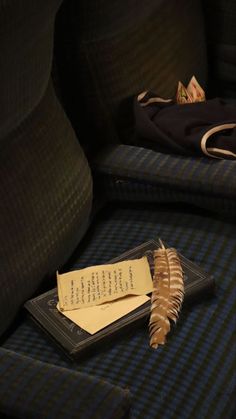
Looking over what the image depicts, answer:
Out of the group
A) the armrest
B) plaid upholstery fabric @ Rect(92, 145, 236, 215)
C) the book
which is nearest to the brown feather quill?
the book

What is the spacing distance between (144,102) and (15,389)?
35.6 inches

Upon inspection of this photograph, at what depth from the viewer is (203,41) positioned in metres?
1.96

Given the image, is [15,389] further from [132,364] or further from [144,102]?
[144,102]

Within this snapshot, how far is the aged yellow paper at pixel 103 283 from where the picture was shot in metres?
1.28

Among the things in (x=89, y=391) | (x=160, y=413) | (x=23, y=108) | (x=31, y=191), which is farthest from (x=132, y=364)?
(x=23, y=108)

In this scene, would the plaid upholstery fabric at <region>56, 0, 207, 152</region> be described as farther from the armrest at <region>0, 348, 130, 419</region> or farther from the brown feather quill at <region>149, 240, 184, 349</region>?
the armrest at <region>0, 348, 130, 419</region>

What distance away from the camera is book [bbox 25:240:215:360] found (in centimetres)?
119

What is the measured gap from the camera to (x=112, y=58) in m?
1.56

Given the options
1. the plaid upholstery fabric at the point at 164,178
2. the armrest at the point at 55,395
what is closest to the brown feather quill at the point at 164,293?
the plaid upholstery fabric at the point at 164,178

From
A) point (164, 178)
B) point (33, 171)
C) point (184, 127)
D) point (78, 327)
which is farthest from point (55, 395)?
point (184, 127)

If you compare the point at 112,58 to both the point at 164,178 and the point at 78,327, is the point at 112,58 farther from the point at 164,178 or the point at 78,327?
the point at 78,327

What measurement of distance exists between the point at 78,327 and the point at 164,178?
17.2 inches

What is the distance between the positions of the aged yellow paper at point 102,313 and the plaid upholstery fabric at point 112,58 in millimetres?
512

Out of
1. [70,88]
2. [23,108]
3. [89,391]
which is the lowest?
[89,391]
